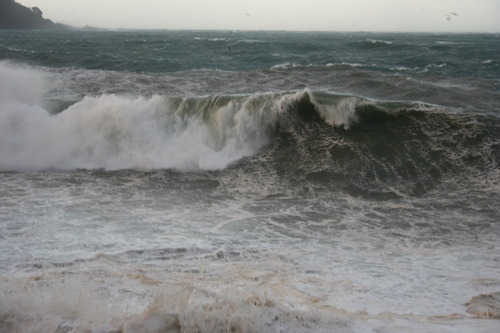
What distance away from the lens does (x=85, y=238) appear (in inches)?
176

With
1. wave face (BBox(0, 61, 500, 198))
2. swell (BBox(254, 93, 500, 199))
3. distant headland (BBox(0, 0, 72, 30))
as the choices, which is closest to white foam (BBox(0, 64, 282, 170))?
wave face (BBox(0, 61, 500, 198))

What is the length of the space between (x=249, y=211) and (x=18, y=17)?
121878 mm

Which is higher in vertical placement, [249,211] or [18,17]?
[18,17]

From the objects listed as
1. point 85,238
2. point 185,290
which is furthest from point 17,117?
point 185,290

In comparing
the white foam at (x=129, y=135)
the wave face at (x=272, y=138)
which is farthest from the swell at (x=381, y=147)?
the white foam at (x=129, y=135)

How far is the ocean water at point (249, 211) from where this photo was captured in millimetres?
2914

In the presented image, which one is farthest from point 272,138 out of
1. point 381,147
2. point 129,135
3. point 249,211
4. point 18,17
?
point 18,17

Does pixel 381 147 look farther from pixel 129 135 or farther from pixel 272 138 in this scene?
pixel 129 135

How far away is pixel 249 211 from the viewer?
5.76 metres

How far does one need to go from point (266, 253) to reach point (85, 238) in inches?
73.7

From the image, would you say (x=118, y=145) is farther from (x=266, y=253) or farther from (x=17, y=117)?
(x=266, y=253)

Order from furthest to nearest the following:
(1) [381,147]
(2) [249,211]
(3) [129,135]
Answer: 1. (3) [129,135]
2. (1) [381,147]
3. (2) [249,211]

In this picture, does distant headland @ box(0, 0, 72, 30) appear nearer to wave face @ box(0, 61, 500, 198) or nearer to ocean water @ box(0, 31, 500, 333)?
ocean water @ box(0, 31, 500, 333)

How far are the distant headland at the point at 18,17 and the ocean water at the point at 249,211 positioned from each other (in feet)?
355
